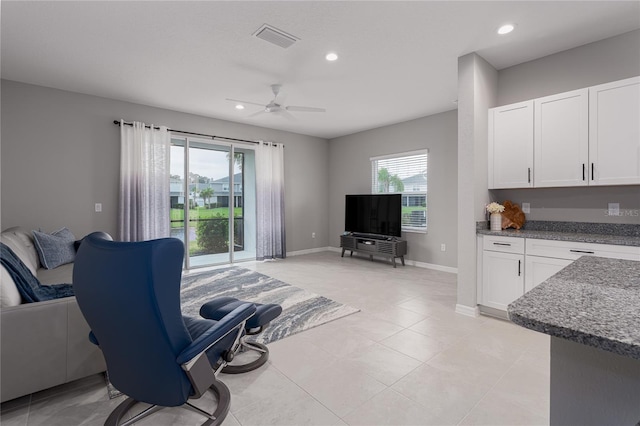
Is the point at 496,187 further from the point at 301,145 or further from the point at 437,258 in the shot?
the point at 301,145

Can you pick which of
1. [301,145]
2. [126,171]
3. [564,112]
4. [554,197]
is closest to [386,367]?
[554,197]

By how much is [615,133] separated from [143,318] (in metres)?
3.83

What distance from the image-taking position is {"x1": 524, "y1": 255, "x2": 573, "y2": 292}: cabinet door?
2826 mm

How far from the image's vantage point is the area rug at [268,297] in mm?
3062

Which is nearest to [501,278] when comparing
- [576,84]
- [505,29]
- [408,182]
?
[576,84]

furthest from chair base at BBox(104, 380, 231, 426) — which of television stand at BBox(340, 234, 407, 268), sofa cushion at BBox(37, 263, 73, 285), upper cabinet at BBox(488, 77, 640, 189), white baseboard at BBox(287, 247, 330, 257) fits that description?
white baseboard at BBox(287, 247, 330, 257)

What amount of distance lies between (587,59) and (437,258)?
3427 mm

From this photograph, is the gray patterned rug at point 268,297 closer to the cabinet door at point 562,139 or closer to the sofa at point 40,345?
the sofa at point 40,345

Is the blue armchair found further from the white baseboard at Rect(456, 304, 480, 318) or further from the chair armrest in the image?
the white baseboard at Rect(456, 304, 480, 318)

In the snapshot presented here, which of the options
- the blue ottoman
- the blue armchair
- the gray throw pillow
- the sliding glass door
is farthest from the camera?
the sliding glass door

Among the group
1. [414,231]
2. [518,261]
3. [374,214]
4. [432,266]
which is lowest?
[432,266]

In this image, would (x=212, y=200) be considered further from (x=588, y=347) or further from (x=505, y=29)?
(x=588, y=347)

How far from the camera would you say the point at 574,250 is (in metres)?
2.72

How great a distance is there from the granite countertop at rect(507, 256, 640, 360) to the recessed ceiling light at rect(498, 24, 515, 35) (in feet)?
8.20
